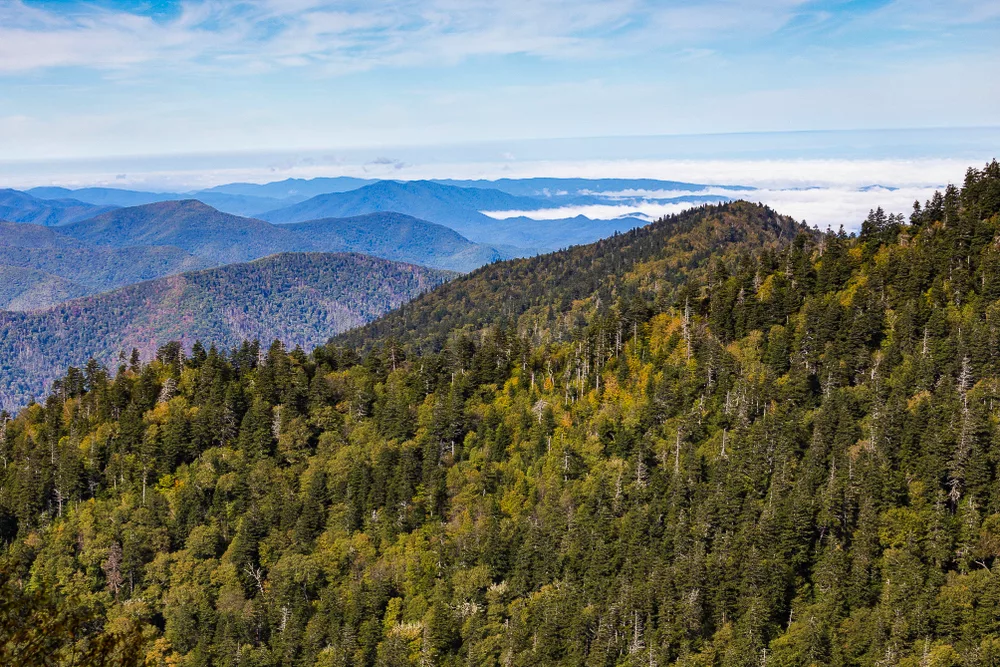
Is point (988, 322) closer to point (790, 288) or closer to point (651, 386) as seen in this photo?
point (790, 288)

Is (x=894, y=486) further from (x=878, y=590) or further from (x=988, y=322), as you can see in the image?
(x=988, y=322)

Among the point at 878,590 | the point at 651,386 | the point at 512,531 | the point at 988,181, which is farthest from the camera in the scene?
the point at 988,181

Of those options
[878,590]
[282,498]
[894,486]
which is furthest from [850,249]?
[282,498]

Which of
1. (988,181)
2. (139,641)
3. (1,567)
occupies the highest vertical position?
(988,181)

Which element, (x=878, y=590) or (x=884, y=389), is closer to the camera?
(x=878, y=590)

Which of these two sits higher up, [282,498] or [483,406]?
[483,406]

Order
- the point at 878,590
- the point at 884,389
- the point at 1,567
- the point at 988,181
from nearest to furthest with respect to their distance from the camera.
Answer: the point at 1,567 → the point at 878,590 → the point at 884,389 → the point at 988,181
